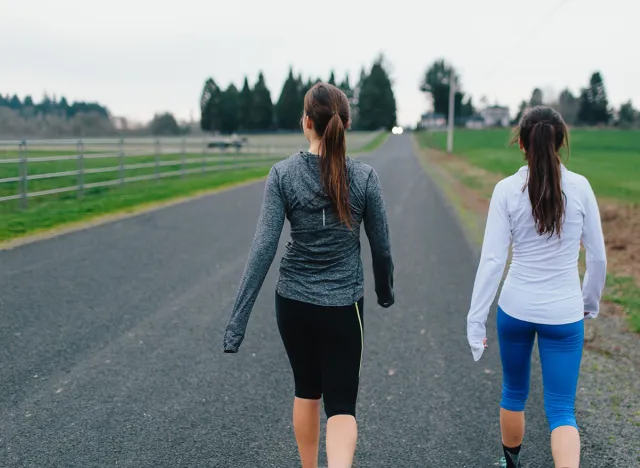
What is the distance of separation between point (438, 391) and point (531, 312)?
5.73 ft

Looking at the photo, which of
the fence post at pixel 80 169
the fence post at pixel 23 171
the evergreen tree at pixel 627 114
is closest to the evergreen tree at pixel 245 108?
the evergreen tree at pixel 627 114

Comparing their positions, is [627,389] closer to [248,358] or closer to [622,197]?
[248,358]

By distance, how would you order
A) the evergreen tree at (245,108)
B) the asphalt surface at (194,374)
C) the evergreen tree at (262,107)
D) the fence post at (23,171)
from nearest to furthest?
the asphalt surface at (194,374) < the fence post at (23,171) < the evergreen tree at (262,107) < the evergreen tree at (245,108)

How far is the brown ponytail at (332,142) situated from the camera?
2.54 meters

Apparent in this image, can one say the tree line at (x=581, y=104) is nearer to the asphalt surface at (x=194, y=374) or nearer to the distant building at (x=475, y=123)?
the distant building at (x=475, y=123)

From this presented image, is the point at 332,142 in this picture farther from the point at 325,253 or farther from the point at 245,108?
the point at 245,108

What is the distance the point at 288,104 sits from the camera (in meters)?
103

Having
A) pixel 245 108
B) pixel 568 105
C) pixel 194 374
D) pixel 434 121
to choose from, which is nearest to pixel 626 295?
pixel 194 374

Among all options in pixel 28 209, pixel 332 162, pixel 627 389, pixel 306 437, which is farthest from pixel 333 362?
pixel 28 209

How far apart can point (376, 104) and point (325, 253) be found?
123 meters

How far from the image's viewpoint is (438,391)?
439cm

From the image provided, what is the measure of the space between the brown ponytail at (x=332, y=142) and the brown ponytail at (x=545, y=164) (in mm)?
797

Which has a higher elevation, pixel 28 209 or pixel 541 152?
pixel 541 152

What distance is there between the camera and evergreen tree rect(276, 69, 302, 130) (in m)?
102
